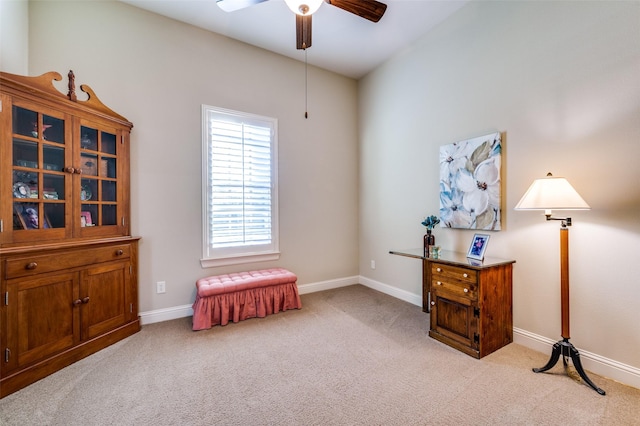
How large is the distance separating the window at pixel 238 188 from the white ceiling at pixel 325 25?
952mm

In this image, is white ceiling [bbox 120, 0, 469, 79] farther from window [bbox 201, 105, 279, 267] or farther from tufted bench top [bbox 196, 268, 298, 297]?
tufted bench top [bbox 196, 268, 298, 297]

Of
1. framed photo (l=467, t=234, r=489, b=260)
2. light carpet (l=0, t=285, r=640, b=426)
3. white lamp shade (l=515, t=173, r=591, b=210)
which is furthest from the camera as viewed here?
framed photo (l=467, t=234, r=489, b=260)

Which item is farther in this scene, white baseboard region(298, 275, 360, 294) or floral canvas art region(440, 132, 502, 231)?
white baseboard region(298, 275, 360, 294)

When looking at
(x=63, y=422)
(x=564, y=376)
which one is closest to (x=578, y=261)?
(x=564, y=376)

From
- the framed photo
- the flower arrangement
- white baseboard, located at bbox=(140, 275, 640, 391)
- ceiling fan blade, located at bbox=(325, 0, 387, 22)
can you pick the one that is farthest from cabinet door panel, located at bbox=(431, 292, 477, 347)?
ceiling fan blade, located at bbox=(325, 0, 387, 22)

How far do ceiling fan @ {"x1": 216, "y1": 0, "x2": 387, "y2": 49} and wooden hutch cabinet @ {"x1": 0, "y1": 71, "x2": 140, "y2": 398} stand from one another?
1.50m

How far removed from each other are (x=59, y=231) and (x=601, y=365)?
14.0 feet

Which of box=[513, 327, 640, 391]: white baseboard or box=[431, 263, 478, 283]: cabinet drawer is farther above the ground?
box=[431, 263, 478, 283]: cabinet drawer

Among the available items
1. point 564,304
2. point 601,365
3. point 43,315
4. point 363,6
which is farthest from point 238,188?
point 601,365

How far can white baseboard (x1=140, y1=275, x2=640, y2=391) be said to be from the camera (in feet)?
6.22

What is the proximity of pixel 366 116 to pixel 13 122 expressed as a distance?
3861 millimetres

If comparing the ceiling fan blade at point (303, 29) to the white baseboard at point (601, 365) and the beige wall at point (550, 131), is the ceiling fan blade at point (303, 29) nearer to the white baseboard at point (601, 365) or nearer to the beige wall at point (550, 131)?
the beige wall at point (550, 131)

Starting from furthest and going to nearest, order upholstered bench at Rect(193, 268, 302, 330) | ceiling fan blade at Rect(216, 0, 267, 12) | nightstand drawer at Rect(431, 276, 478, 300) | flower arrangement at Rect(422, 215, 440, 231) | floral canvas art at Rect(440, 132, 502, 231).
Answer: flower arrangement at Rect(422, 215, 440, 231) < upholstered bench at Rect(193, 268, 302, 330) < floral canvas art at Rect(440, 132, 502, 231) < nightstand drawer at Rect(431, 276, 478, 300) < ceiling fan blade at Rect(216, 0, 267, 12)

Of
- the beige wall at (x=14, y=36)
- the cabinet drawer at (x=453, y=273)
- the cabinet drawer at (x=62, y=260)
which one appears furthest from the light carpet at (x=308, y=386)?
the beige wall at (x=14, y=36)
